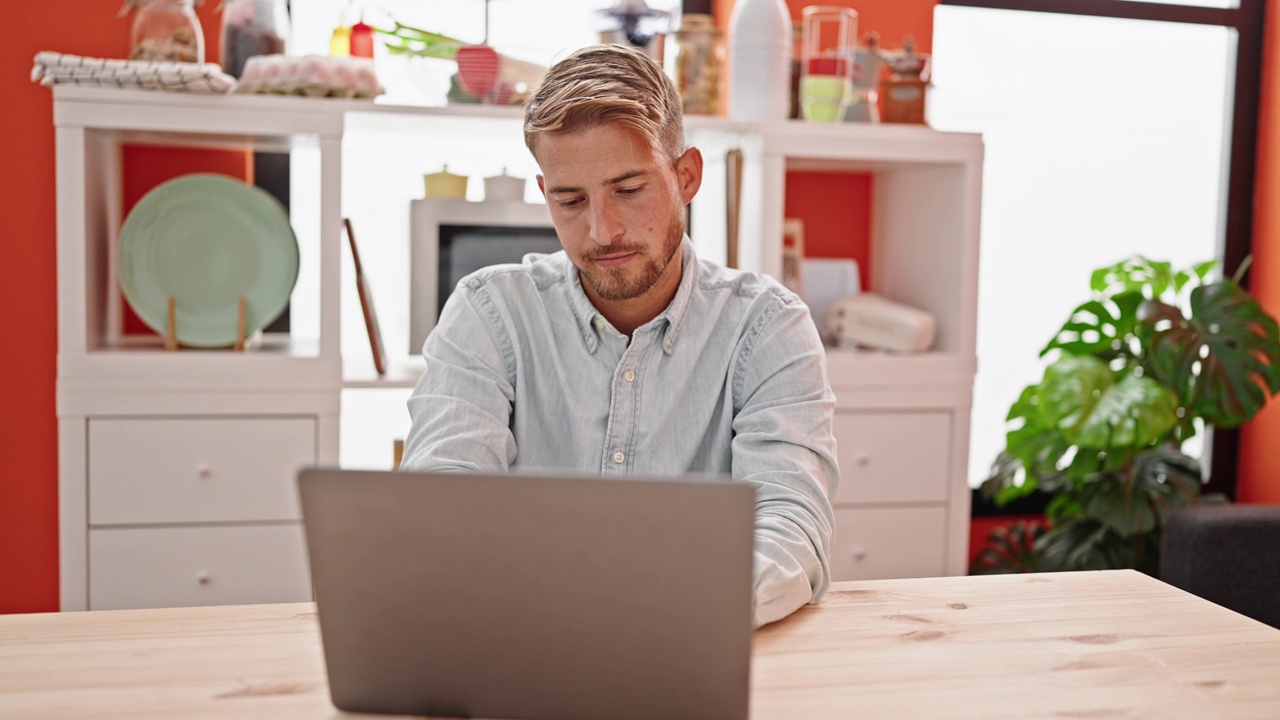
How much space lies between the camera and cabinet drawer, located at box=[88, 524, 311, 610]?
7.32 ft

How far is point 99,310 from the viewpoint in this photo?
7.58 ft

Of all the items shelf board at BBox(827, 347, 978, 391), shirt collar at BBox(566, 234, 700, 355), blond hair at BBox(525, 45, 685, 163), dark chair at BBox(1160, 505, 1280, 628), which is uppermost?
blond hair at BBox(525, 45, 685, 163)

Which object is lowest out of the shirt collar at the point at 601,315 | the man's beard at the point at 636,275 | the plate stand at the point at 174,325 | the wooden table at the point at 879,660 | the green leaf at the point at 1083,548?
the green leaf at the point at 1083,548

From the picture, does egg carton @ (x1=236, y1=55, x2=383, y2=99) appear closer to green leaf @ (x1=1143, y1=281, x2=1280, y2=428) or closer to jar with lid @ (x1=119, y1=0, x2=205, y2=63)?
jar with lid @ (x1=119, y1=0, x2=205, y2=63)

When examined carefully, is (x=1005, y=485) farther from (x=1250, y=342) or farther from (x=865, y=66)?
(x=865, y=66)

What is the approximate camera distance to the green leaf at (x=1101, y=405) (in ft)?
8.65

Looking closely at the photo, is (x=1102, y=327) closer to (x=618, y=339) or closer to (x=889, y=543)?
(x=889, y=543)

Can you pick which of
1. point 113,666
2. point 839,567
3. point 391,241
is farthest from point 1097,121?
point 113,666

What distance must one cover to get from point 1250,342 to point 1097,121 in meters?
0.83

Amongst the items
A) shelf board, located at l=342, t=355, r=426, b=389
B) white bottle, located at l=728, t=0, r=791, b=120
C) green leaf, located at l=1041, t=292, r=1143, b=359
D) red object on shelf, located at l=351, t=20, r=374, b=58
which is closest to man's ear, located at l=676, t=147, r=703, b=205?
shelf board, located at l=342, t=355, r=426, b=389

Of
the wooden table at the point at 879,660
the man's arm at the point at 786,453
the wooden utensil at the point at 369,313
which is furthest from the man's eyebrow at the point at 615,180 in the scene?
the wooden utensil at the point at 369,313

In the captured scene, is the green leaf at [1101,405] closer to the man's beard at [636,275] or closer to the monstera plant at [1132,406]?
the monstera plant at [1132,406]

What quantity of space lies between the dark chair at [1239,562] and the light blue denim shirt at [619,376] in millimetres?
1064

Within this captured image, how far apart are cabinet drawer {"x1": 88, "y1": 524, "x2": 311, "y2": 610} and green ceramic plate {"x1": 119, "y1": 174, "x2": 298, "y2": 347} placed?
1.31ft
